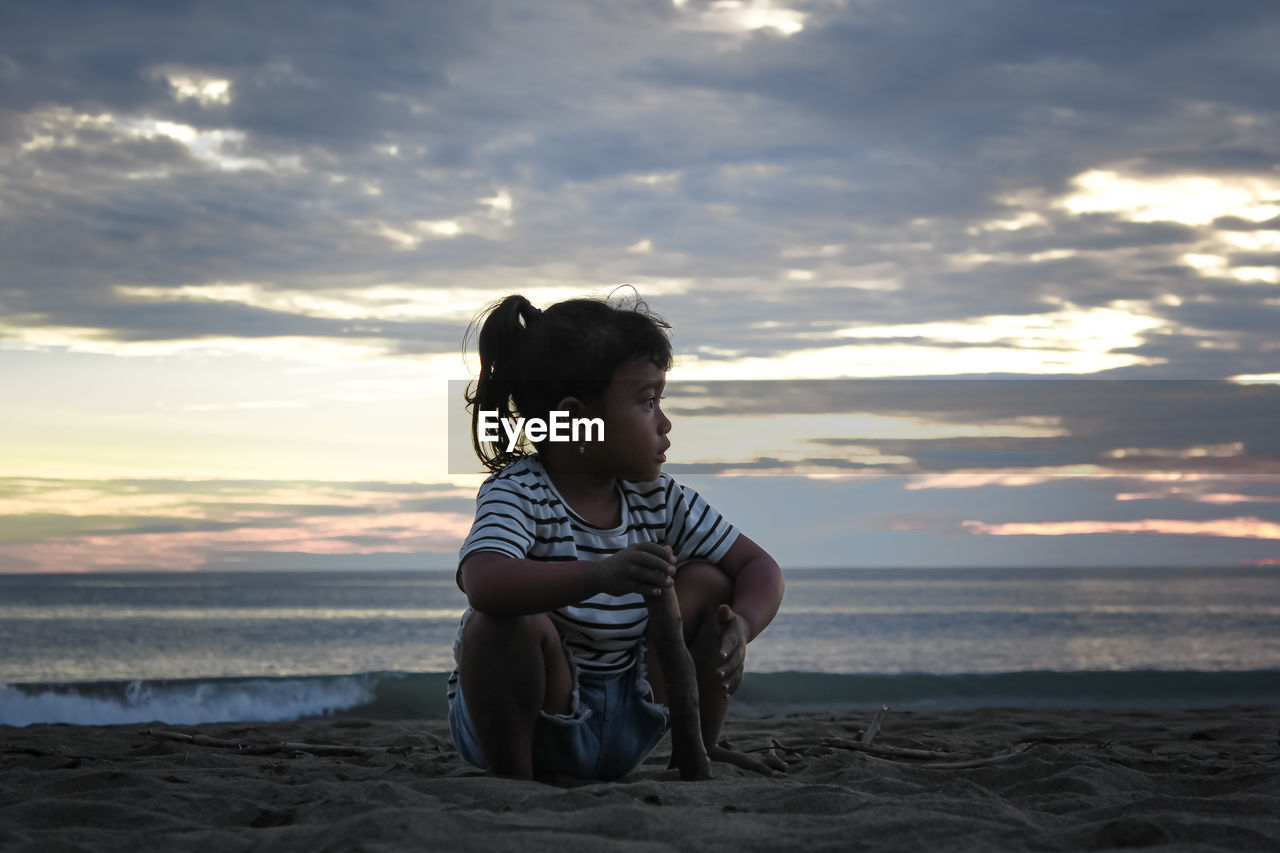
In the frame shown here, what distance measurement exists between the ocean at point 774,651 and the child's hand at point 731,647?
5509mm

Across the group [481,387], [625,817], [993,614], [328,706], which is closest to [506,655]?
[625,817]

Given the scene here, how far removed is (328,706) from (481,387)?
5.55 meters

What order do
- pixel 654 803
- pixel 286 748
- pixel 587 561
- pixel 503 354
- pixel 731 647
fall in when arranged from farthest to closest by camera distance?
pixel 286 748
pixel 503 354
pixel 731 647
pixel 587 561
pixel 654 803

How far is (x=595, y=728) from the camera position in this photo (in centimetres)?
258

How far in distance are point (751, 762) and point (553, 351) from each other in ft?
4.36

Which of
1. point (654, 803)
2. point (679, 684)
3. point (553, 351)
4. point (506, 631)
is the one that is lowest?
point (654, 803)

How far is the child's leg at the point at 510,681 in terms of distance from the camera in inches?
91.2

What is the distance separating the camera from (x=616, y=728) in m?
2.62

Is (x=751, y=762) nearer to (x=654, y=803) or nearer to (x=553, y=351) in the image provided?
(x=654, y=803)

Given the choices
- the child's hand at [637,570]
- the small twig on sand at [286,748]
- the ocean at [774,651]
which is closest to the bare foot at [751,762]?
the child's hand at [637,570]

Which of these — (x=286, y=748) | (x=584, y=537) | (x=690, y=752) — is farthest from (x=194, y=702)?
(x=690, y=752)

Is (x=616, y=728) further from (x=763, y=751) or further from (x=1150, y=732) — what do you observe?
(x=1150, y=732)

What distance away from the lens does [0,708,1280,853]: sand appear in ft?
5.60

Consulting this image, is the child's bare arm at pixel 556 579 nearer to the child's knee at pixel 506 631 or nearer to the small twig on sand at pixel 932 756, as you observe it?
the child's knee at pixel 506 631
